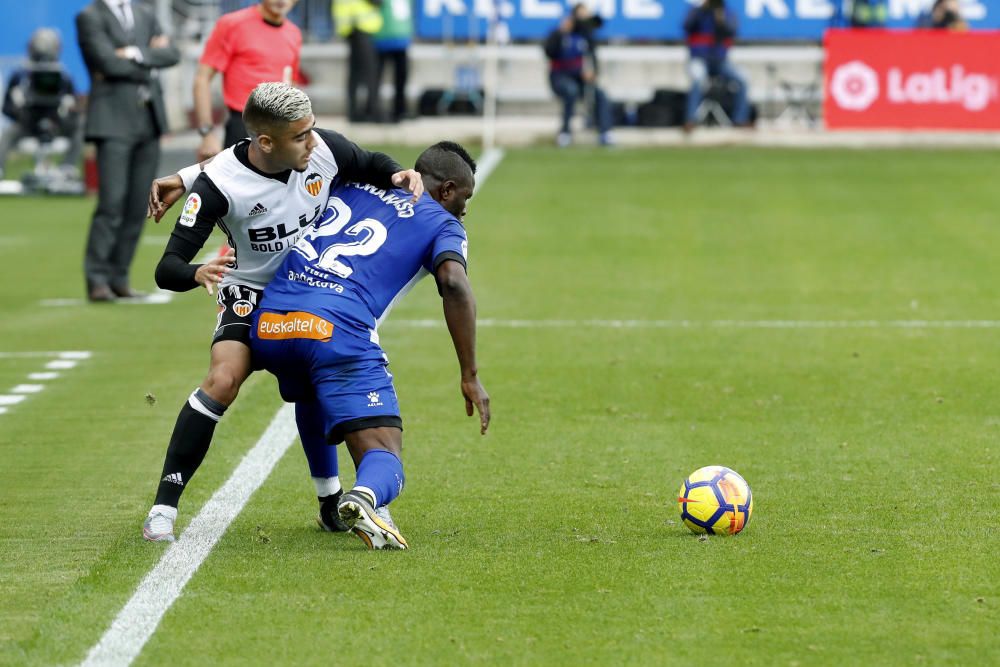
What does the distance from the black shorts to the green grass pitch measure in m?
0.73

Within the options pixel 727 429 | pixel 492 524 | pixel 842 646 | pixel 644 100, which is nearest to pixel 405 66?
pixel 644 100

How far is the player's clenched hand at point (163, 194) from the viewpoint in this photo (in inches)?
247

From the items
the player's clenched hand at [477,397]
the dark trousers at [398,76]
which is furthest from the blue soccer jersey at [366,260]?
the dark trousers at [398,76]

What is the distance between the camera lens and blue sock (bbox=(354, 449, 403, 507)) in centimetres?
593

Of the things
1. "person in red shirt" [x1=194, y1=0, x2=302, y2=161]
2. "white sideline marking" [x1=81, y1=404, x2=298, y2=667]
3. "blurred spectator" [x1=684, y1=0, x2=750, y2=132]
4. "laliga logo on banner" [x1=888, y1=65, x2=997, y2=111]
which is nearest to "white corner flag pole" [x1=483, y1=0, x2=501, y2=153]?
"blurred spectator" [x1=684, y1=0, x2=750, y2=132]

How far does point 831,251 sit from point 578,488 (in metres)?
9.32

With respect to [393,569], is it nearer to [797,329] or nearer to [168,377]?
[168,377]

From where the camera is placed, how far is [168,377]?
10.2 m

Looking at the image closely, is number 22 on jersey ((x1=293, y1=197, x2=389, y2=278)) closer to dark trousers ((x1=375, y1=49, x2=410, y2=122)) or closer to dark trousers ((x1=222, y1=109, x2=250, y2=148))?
dark trousers ((x1=222, y1=109, x2=250, y2=148))

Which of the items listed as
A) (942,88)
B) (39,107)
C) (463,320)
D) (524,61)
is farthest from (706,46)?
(463,320)

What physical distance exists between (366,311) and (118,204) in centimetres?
746

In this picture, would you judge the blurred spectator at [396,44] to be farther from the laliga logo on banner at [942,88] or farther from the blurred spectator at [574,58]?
the laliga logo on banner at [942,88]

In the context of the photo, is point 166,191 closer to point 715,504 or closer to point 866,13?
point 715,504

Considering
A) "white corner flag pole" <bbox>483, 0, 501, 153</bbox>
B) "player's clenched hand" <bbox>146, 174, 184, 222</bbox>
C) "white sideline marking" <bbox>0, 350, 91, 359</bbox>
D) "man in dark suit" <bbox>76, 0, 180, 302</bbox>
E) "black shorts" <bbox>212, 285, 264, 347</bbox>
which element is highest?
"player's clenched hand" <bbox>146, 174, 184, 222</bbox>
